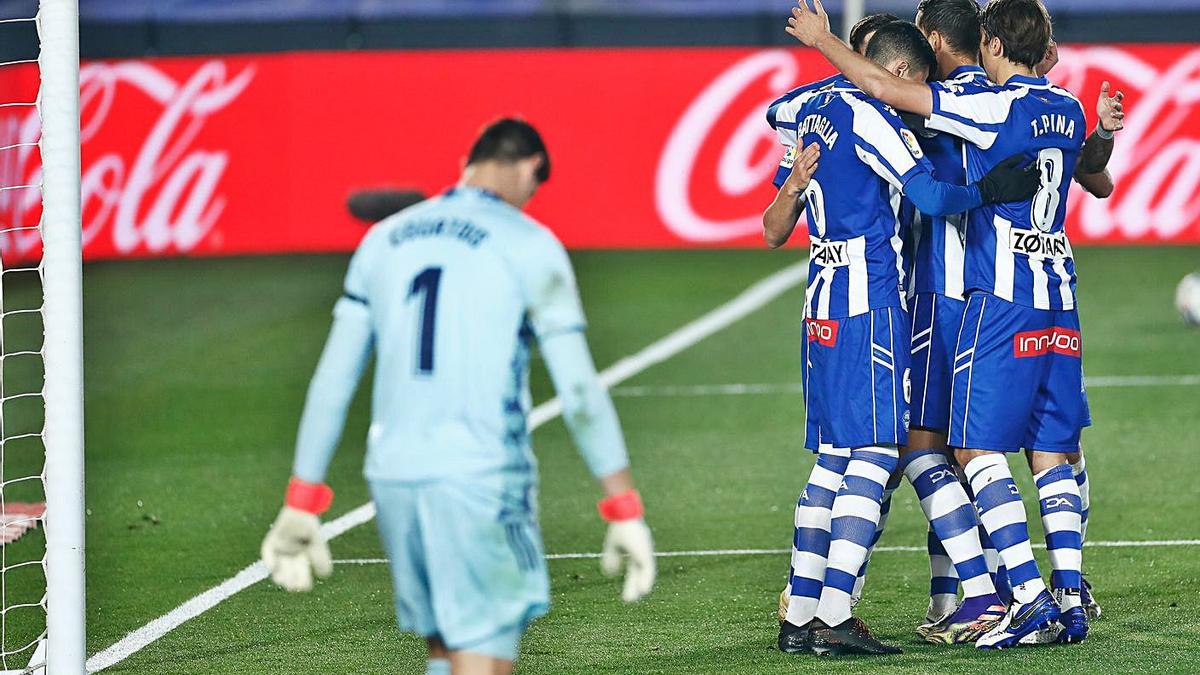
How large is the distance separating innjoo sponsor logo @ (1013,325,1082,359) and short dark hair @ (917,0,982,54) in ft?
2.91

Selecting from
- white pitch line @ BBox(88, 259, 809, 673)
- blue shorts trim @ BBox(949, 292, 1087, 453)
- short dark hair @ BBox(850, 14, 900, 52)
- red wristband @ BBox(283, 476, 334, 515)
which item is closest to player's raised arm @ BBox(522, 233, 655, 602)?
red wristband @ BBox(283, 476, 334, 515)

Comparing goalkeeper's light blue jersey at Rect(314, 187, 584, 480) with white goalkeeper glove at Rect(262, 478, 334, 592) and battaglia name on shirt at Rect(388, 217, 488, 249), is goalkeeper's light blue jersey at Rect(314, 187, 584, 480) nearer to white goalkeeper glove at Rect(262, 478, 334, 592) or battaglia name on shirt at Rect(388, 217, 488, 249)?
battaglia name on shirt at Rect(388, 217, 488, 249)

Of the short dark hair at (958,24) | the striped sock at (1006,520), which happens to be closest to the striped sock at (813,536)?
the striped sock at (1006,520)

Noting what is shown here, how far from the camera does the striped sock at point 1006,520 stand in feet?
19.5

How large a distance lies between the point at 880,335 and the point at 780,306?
9.42m

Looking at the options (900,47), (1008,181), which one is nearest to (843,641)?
(1008,181)

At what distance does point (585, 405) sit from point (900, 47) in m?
2.26

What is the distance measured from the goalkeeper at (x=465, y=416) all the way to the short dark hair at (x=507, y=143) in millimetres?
133

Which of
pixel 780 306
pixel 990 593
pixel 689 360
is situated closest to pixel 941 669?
pixel 990 593

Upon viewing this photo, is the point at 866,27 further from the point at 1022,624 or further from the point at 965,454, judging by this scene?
the point at 1022,624

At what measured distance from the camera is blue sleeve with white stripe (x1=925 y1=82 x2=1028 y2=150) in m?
5.82

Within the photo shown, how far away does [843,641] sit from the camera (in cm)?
590

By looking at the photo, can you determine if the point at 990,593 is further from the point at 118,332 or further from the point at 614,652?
the point at 118,332

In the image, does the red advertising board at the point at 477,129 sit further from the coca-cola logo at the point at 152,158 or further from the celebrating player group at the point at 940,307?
the celebrating player group at the point at 940,307
